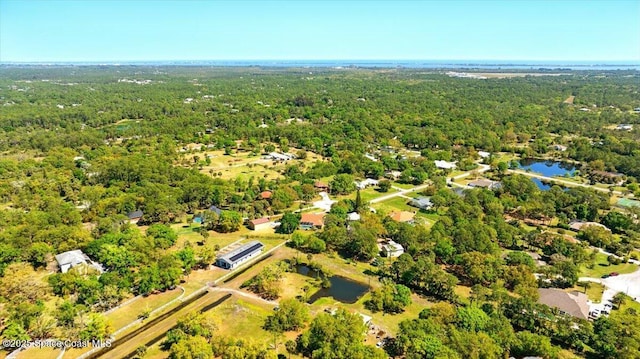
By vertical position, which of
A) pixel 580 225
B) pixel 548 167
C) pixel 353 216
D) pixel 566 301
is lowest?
pixel 548 167

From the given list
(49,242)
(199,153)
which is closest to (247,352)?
(49,242)

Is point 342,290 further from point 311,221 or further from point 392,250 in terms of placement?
point 311,221

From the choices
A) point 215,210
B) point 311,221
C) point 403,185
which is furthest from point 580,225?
point 215,210

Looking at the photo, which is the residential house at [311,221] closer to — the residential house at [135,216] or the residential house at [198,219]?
the residential house at [198,219]

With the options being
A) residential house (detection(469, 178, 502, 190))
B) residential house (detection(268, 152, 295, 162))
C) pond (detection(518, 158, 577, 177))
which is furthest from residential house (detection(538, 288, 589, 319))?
residential house (detection(268, 152, 295, 162))

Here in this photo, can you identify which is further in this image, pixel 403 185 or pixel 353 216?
pixel 403 185

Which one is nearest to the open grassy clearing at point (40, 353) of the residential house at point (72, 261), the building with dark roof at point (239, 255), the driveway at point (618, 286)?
the residential house at point (72, 261)

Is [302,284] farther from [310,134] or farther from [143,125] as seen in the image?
[143,125]
